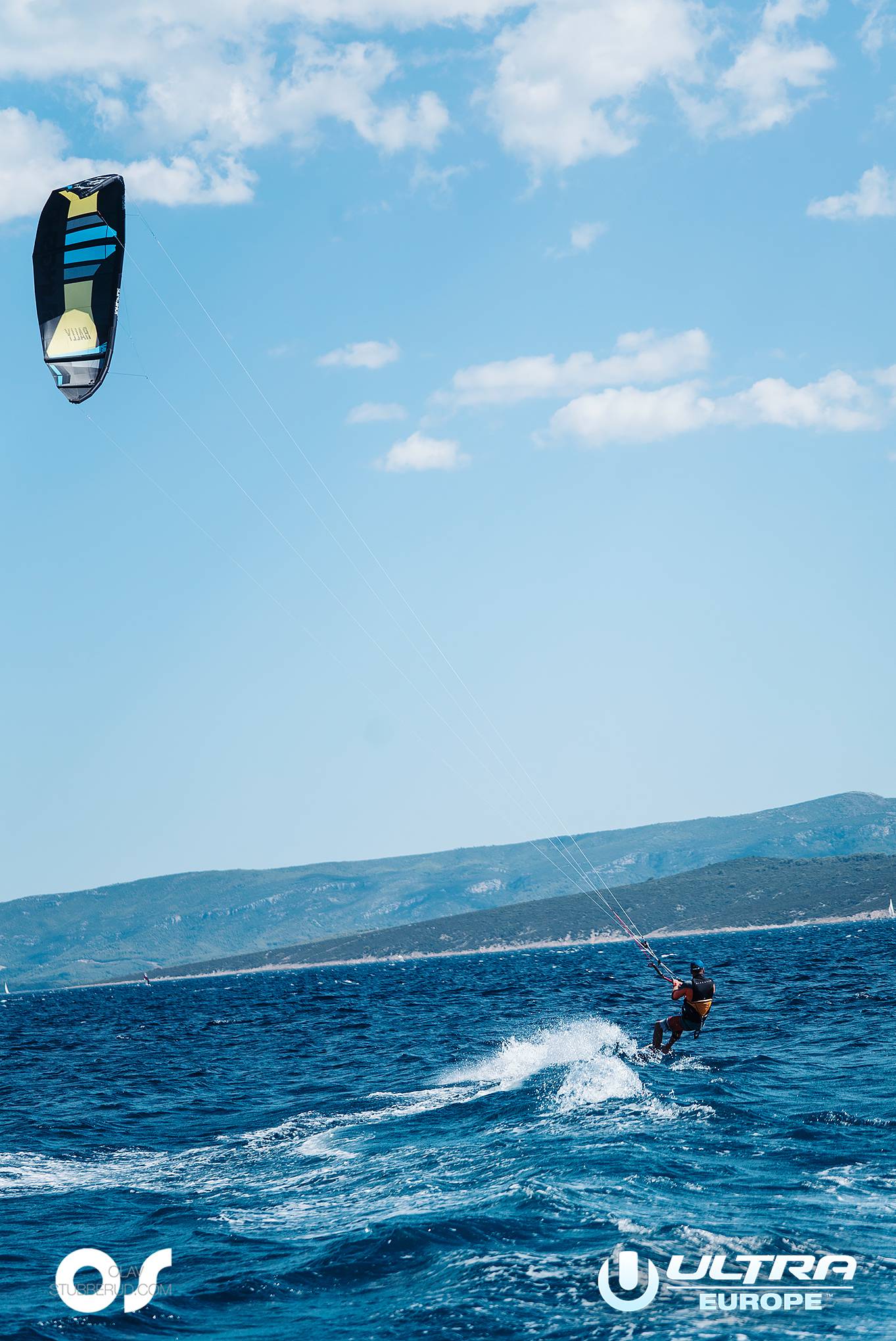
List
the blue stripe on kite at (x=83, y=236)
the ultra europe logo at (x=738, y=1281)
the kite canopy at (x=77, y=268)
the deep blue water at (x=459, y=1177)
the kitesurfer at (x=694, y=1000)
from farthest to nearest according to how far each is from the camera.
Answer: the kitesurfer at (x=694, y=1000), the blue stripe on kite at (x=83, y=236), the kite canopy at (x=77, y=268), the deep blue water at (x=459, y=1177), the ultra europe logo at (x=738, y=1281)

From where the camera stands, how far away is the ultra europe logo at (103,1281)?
46.9 feet

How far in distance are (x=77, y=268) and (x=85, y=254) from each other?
304 millimetres

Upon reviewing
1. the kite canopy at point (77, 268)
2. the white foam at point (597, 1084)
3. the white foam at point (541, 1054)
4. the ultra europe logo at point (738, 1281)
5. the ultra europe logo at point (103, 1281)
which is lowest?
the white foam at point (541, 1054)

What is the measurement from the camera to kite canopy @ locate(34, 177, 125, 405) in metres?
21.9

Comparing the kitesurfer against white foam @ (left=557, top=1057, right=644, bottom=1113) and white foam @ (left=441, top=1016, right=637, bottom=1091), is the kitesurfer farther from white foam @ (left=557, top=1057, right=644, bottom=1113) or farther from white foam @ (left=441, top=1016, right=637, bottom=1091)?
white foam @ (left=441, top=1016, right=637, bottom=1091)

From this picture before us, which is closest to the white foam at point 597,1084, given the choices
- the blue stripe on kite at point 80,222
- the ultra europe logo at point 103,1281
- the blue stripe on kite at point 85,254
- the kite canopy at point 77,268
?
the ultra europe logo at point 103,1281

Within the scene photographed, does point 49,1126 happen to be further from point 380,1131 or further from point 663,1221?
point 663,1221

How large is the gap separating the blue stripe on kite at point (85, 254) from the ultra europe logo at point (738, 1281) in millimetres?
19390

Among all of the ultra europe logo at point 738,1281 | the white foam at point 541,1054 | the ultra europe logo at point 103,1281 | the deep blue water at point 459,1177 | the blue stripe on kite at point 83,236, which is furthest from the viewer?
the white foam at point 541,1054

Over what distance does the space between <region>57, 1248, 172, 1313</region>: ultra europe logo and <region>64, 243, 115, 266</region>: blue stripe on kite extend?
57.0 feet

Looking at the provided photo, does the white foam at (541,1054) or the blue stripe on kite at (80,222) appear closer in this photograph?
the blue stripe on kite at (80,222)

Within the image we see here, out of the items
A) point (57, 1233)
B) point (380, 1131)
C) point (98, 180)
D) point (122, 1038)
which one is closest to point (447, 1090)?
point (380, 1131)

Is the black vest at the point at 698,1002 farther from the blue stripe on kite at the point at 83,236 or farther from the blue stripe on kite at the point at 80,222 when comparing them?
the blue stripe on kite at the point at 80,222

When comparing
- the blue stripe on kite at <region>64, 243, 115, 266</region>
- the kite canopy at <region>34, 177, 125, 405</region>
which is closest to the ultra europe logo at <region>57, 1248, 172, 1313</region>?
the kite canopy at <region>34, 177, 125, 405</region>
